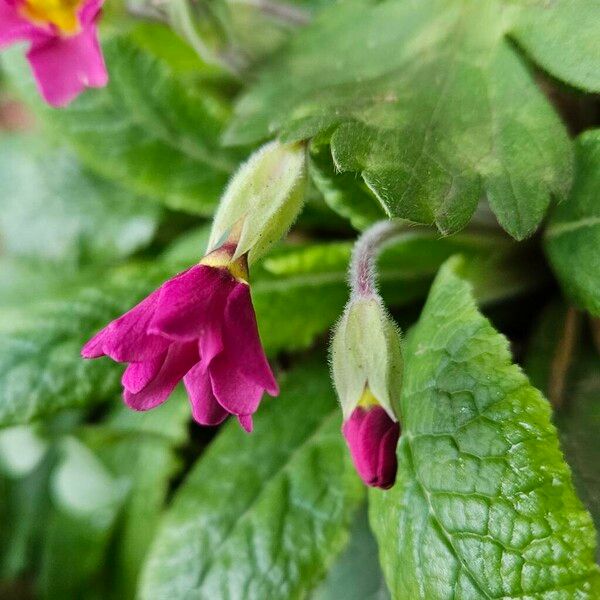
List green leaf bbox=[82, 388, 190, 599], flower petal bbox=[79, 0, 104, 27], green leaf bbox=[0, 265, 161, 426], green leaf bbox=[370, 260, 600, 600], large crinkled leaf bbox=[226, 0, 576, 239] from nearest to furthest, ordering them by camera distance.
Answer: green leaf bbox=[370, 260, 600, 600] < large crinkled leaf bbox=[226, 0, 576, 239] < flower petal bbox=[79, 0, 104, 27] < green leaf bbox=[0, 265, 161, 426] < green leaf bbox=[82, 388, 190, 599]

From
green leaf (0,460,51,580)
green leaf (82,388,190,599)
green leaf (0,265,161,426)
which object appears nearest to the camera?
green leaf (0,265,161,426)

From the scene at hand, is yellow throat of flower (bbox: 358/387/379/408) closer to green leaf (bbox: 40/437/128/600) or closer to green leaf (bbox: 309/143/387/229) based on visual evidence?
green leaf (bbox: 309/143/387/229)

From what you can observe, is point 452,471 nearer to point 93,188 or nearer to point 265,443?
point 265,443

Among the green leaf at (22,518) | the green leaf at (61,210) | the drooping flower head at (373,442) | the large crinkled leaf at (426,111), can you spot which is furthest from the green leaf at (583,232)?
the green leaf at (22,518)

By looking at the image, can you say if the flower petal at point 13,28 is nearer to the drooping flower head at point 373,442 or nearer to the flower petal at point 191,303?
the flower petal at point 191,303

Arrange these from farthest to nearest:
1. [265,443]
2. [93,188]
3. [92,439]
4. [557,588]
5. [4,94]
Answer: [4,94], [93,188], [92,439], [265,443], [557,588]

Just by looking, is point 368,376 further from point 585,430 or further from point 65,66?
point 65,66

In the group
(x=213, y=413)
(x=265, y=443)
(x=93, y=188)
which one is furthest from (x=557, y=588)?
(x=93, y=188)

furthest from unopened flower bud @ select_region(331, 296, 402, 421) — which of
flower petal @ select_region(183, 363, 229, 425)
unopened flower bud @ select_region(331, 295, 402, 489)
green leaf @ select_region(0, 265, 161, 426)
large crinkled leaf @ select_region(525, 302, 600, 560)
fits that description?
green leaf @ select_region(0, 265, 161, 426)
